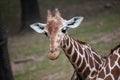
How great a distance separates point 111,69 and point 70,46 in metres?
0.83

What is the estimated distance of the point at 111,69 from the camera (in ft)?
22.4

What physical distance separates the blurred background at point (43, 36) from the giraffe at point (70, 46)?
322 cm

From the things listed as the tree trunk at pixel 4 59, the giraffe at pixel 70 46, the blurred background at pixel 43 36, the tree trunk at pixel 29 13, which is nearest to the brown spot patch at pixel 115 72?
the giraffe at pixel 70 46

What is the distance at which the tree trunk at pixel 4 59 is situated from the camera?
366 inches

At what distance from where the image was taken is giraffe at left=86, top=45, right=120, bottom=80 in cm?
→ 677

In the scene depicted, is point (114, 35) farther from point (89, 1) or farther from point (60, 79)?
point (89, 1)

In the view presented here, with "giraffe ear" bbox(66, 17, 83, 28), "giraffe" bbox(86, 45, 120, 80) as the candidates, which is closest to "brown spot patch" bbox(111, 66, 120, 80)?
"giraffe" bbox(86, 45, 120, 80)

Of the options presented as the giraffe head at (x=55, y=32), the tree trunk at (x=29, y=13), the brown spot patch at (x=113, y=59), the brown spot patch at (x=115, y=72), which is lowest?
the brown spot patch at (x=115, y=72)

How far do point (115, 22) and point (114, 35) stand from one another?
1.84 m

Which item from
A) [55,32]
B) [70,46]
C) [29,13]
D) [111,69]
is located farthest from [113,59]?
[29,13]

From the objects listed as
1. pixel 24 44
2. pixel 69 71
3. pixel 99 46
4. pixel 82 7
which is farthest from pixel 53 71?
pixel 82 7

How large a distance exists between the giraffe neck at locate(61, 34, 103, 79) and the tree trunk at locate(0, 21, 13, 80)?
8.15 ft

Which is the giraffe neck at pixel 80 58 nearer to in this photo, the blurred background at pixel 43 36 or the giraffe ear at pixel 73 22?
the giraffe ear at pixel 73 22

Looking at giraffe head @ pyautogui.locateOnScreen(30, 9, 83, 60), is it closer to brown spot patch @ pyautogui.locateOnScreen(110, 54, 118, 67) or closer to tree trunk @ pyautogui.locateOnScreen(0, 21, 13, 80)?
brown spot patch @ pyautogui.locateOnScreen(110, 54, 118, 67)
